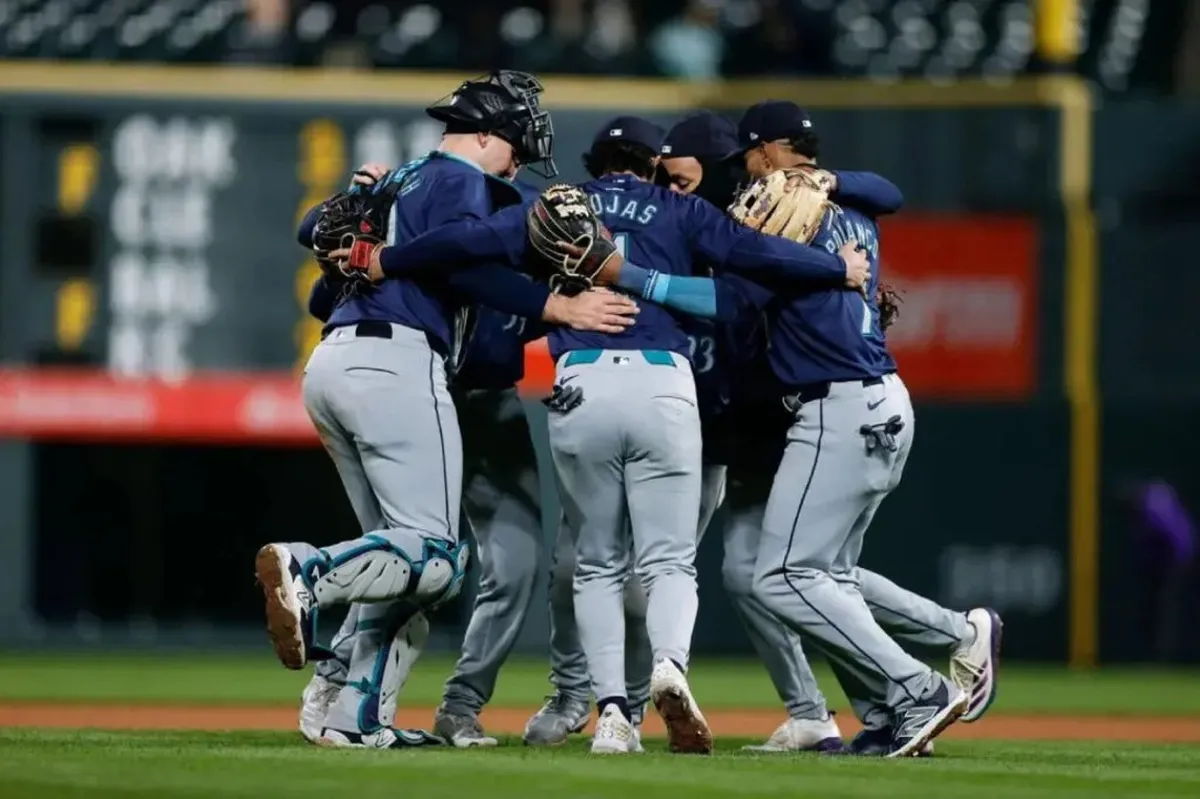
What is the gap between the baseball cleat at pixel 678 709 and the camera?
5777mm

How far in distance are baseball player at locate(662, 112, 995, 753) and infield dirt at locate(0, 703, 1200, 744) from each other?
1078mm

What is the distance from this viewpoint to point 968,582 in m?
12.8

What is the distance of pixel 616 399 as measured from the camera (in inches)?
240

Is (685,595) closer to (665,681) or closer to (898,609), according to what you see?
(665,681)

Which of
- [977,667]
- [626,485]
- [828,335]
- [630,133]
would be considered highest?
[630,133]

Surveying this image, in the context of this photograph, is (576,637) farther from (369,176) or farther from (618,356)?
(369,176)

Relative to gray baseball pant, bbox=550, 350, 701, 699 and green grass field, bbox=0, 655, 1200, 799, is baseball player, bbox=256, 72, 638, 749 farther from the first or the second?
green grass field, bbox=0, 655, 1200, 799

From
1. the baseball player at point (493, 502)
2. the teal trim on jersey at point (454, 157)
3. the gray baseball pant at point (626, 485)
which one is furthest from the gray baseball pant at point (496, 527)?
the teal trim on jersey at point (454, 157)

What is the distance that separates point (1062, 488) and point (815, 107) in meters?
2.56

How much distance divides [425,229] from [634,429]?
2.74 feet

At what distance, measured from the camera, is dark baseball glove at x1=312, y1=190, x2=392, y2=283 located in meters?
6.30

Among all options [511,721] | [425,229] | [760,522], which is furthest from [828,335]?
[511,721]

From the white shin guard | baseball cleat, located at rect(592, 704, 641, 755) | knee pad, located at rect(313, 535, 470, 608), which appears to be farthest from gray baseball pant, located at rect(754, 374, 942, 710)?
the white shin guard

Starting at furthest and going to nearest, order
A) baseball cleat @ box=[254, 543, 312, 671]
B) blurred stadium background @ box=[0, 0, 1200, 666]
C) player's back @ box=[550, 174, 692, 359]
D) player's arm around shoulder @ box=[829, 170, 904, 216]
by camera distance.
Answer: blurred stadium background @ box=[0, 0, 1200, 666] → player's arm around shoulder @ box=[829, 170, 904, 216] → player's back @ box=[550, 174, 692, 359] → baseball cleat @ box=[254, 543, 312, 671]
